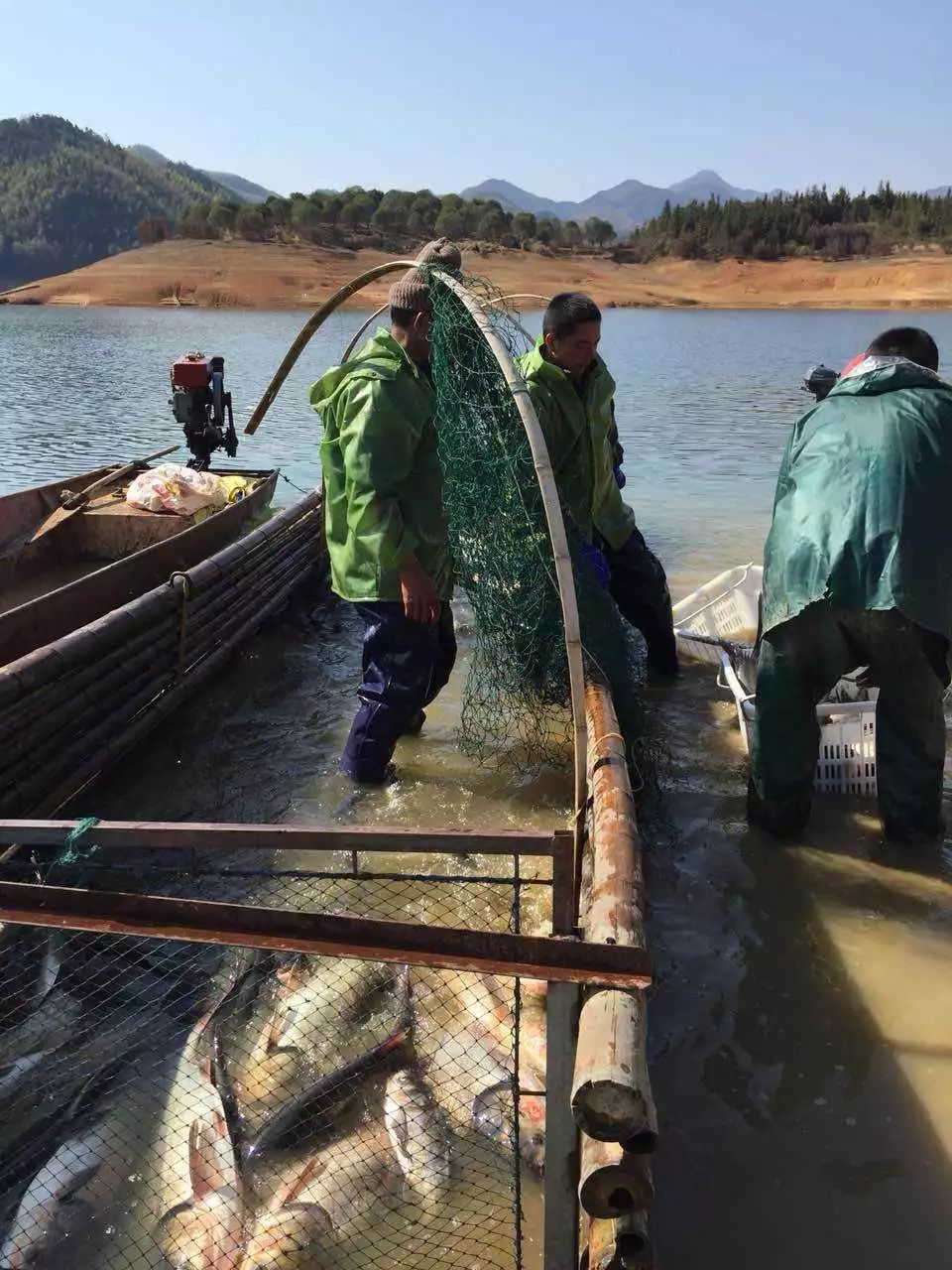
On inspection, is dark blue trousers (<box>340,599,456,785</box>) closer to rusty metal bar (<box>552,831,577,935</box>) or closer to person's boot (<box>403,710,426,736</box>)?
person's boot (<box>403,710,426,736</box>)

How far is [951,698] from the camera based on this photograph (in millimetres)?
5941

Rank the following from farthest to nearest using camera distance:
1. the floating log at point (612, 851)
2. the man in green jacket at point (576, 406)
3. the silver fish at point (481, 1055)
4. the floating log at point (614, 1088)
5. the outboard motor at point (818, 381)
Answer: the outboard motor at point (818, 381), the man in green jacket at point (576, 406), the silver fish at point (481, 1055), the floating log at point (612, 851), the floating log at point (614, 1088)

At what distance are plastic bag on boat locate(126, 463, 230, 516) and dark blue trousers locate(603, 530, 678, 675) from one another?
13.3 ft

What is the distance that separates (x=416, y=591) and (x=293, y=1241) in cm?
253

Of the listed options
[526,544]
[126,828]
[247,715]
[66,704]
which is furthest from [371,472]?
[247,715]

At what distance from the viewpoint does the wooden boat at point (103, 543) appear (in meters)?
6.48

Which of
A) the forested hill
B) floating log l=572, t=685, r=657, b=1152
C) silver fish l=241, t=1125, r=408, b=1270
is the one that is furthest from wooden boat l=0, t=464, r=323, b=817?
the forested hill

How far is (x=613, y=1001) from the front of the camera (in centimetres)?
203

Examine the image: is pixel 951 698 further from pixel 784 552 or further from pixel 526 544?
pixel 526 544

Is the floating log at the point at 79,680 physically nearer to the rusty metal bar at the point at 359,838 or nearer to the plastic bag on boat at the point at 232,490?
the rusty metal bar at the point at 359,838

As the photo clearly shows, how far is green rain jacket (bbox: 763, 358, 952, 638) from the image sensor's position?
3.82 meters

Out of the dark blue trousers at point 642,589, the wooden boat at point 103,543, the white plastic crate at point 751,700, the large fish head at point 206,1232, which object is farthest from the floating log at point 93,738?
the white plastic crate at point 751,700

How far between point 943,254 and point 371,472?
8229 centimetres

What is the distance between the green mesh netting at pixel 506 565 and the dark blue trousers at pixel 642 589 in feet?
3.57
